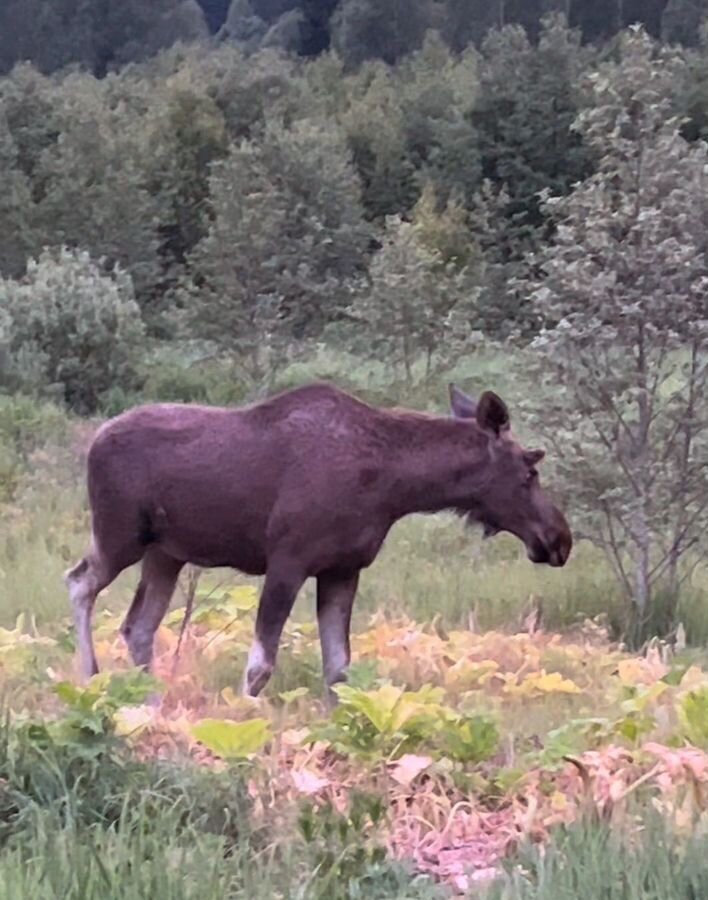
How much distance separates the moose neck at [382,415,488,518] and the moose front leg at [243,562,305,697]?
0.65 m

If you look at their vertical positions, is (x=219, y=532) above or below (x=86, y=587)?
above

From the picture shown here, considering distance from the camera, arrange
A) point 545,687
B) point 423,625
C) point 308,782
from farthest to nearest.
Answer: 1. point 423,625
2. point 545,687
3. point 308,782

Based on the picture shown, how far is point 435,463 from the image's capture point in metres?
7.27

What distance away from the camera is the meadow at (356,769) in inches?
166

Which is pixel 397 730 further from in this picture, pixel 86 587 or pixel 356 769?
pixel 86 587

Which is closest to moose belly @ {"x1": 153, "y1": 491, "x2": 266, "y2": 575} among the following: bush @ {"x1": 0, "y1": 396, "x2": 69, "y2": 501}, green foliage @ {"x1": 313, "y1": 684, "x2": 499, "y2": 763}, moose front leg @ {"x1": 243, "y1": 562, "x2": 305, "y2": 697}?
moose front leg @ {"x1": 243, "y1": 562, "x2": 305, "y2": 697}

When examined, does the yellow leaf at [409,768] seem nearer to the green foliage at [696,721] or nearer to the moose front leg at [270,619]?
the green foliage at [696,721]

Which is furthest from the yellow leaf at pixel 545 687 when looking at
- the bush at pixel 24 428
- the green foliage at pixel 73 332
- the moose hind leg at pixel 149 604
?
the green foliage at pixel 73 332

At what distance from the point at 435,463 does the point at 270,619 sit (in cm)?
107

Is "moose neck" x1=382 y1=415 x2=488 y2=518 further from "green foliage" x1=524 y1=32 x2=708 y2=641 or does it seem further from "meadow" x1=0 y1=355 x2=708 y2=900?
"green foliage" x1=524 y1=32 x2=708 y2=641

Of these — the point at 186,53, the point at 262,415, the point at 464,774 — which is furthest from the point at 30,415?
the point at 186,53

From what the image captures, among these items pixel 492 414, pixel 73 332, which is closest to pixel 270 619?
pixel 492 414

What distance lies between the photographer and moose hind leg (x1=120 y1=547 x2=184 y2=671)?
7500 mm

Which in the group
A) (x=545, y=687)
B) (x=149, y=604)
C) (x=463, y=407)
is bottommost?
(x=545, y=687)
